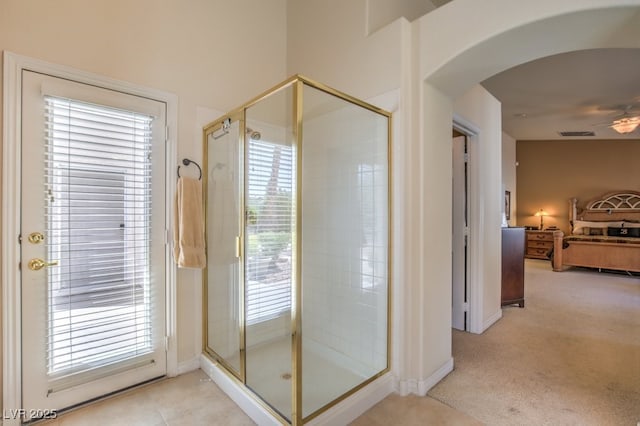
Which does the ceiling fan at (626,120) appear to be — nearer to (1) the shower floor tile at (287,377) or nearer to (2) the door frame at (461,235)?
(2) the door frame at (461,235)

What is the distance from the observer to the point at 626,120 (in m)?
4.73

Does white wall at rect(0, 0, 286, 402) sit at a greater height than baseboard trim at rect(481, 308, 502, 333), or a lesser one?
greater

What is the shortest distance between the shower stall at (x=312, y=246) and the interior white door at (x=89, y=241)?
514 millimetres

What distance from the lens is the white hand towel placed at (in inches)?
90.7

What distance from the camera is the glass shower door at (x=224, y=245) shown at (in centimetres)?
224

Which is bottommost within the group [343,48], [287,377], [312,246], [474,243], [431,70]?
[287,377]

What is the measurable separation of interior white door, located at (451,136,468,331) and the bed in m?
4.88

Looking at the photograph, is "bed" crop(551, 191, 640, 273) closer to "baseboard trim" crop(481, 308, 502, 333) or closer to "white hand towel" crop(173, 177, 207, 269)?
"baseboard trim" crop(481, 308, 502, 333)

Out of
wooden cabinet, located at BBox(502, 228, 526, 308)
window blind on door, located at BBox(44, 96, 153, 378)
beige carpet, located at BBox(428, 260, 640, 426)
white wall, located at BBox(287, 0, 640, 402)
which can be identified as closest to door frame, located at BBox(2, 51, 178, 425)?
window blind on door, located at BBox(44, 96, 153, 378)

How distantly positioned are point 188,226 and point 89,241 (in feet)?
2.03

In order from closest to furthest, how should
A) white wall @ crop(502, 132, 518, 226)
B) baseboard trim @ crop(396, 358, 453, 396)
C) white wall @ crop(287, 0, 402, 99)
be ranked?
1. baseboard trim @ crop(396, 358, 453, 396)
2. white wall @ crop(287, 0, 402, 99)
3. white wall @ crop(502, 132, 518, 226)

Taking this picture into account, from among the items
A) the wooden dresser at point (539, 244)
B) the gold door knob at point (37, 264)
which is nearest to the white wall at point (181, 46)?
the gold door knob at point (37, 264)

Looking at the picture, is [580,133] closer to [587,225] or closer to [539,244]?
[587,225]

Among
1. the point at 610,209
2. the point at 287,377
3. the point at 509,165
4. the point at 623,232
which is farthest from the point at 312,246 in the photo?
the point at 610,209
